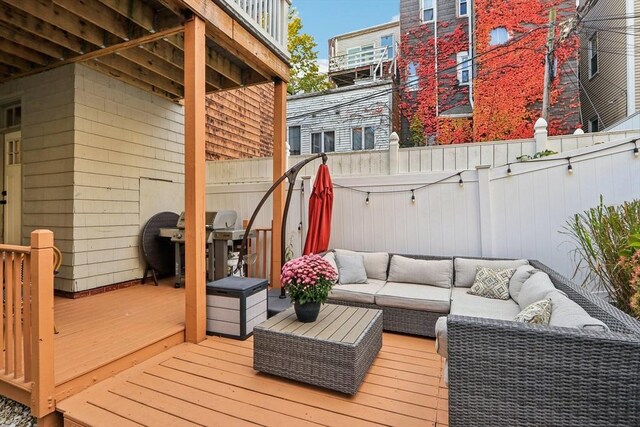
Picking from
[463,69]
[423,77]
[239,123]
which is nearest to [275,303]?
[239,123]

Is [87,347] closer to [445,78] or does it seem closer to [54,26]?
[54,26]

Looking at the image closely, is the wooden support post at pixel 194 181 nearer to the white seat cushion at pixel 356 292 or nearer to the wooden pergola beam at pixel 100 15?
the wooden pergola beam at pixel 100 15

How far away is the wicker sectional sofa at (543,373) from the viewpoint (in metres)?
1.54

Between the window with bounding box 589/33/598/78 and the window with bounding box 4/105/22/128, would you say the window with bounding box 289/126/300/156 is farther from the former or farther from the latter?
the window with bounding box 589/33/598/78

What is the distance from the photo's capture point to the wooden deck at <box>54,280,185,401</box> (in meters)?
2.38

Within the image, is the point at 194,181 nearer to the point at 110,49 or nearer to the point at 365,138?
the point at 110,49

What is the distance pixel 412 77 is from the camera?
38.3 feet

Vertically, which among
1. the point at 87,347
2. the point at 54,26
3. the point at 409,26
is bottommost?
the point at 87,347

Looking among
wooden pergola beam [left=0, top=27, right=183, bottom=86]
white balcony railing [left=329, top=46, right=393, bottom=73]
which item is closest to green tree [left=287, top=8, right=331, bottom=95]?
white balcony railing [left=329, top=46, right=393, bottom=73]

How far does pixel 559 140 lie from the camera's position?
4570 millimetres

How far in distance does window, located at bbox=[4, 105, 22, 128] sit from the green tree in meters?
11.0

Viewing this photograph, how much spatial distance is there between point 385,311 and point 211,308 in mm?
1878

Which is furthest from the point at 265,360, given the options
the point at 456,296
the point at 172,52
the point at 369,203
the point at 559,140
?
the point at 559,140

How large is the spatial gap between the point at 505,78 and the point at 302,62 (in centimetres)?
906
